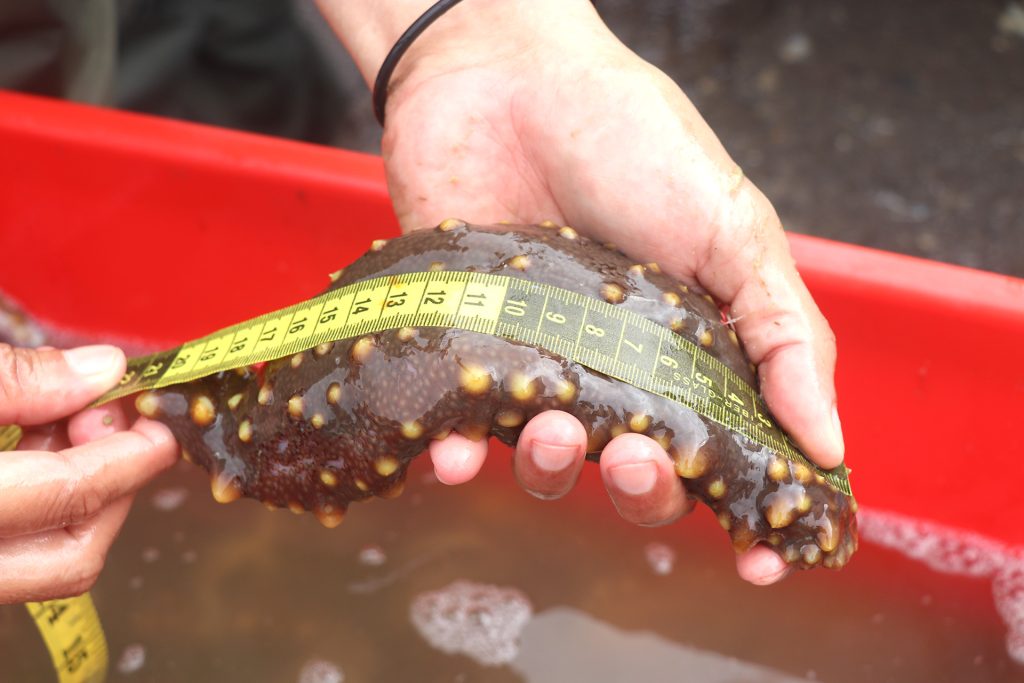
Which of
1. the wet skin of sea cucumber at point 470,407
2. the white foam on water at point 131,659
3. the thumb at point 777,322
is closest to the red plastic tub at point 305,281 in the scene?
the white foam on water at point 131,659

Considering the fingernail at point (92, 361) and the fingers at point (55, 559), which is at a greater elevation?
the fingernail at point (92, 361)

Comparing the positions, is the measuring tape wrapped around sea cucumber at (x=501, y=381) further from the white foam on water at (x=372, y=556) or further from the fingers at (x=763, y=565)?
the white foam on water at (x=372, y=556)

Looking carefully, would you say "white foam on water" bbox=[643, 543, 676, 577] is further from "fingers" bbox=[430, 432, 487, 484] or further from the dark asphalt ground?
the dark asphalt ground

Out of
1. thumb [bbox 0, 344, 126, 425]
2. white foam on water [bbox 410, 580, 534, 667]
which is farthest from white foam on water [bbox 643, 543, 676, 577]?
thumb [bbox 0, 344, 126, 425]

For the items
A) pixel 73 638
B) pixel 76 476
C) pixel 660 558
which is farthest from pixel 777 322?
pixel 73 638

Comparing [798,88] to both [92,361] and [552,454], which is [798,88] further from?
[92,361]

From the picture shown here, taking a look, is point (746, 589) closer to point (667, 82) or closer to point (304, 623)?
point (304, 623)

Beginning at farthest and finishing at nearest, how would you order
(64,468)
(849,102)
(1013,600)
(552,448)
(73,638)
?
(849,102) < (1013,600) < (73,638) < (64,468) < (552,448)
